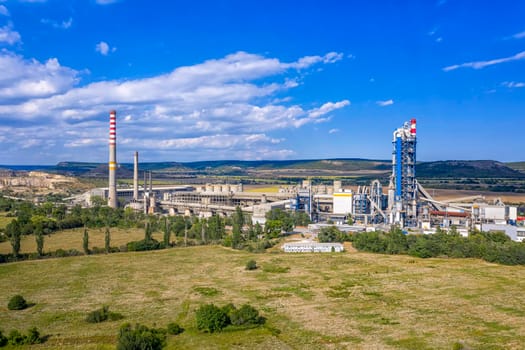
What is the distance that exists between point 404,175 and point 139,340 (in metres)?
49.9

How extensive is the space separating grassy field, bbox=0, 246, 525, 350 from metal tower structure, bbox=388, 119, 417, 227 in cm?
1916

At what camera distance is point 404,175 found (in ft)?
204

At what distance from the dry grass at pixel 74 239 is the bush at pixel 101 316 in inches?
928

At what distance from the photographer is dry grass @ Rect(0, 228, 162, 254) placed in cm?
A: 4691

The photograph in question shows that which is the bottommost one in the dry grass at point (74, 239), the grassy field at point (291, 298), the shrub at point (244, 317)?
the grassy field at point (291, 298)

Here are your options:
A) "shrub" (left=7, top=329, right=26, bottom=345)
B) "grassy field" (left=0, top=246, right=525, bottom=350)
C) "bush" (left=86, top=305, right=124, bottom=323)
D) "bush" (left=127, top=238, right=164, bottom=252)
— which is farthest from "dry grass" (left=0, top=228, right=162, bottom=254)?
"shrub" (left=7, top=329, right=26, bottom=345)

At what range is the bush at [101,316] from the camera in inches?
941

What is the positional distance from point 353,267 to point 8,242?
36736 mm

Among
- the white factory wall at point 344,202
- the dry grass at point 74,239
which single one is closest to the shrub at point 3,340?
the dry grass at point 74,239

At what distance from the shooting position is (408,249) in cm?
4600

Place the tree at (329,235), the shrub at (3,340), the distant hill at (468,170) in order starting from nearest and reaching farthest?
the shrub at (3,340) → the tree at (329,235) → the distant hill at (468,170)

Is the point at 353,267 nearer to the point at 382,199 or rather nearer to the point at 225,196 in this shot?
the point at 382,199

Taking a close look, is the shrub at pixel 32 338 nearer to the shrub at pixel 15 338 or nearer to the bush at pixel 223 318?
the shrub at pixel 15 338

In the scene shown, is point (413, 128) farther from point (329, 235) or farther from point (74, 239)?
point (74, 239)
